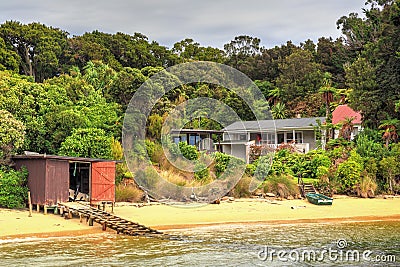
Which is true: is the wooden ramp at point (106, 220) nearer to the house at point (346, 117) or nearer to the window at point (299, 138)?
the house at point (346, 117)

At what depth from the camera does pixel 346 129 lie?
44.0 m

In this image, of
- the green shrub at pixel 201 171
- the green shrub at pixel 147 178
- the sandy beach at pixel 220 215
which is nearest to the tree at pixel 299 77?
the green shrub at pixel 201 171

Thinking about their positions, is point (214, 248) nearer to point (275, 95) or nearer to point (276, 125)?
point (276, 125)

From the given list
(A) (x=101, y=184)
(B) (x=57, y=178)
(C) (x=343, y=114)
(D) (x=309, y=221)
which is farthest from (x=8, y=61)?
(D) (x=309, y=221)

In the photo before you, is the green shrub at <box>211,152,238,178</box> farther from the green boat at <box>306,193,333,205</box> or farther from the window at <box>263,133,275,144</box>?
the window at <box>263,133,275,144</box>

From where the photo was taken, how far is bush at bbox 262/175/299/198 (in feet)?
104

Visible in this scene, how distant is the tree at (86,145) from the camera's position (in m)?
30.6

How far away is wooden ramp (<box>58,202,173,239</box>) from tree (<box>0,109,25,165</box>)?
13.5 ft

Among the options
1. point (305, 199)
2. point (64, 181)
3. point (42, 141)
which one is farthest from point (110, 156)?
point (305, 199)

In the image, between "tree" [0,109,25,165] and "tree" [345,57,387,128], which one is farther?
"tree" [345,57,387,128]

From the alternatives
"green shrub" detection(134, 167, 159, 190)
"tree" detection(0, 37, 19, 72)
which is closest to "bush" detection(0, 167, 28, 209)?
"green shrub" detection(134, 167, 159, 190)

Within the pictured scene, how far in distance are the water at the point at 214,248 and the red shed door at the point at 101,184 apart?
400 cm

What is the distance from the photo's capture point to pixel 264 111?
58.2 metres

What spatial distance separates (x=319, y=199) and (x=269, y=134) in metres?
20.3
